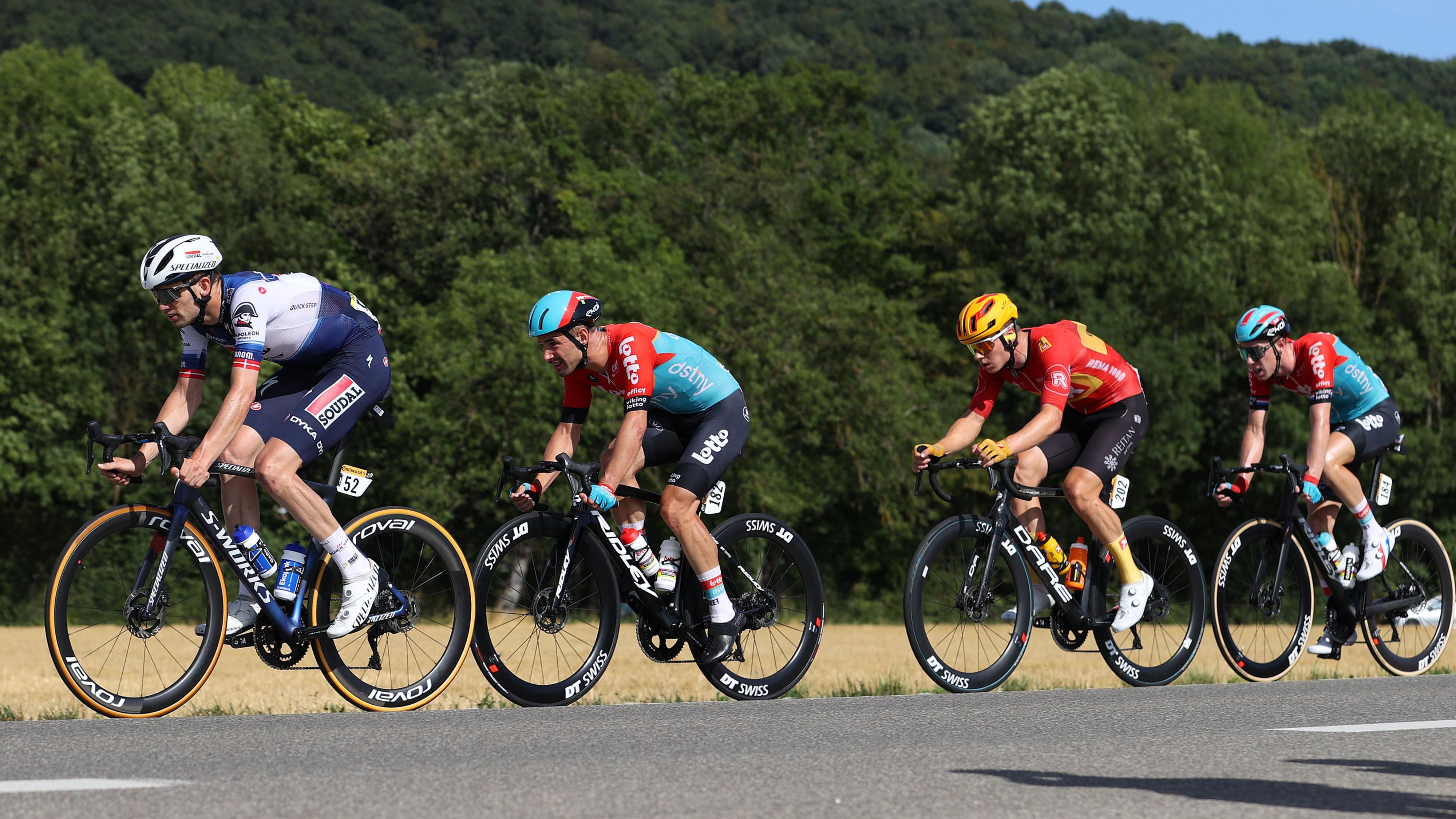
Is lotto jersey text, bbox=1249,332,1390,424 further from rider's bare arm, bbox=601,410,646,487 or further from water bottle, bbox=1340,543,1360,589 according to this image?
rider's bare arm, bbox=601,410,646,487

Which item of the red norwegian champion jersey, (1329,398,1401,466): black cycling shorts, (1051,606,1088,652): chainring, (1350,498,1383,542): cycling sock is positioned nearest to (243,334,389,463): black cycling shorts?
the red norwegian champion jersey

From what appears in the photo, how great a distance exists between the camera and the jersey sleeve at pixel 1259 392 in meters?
10.3

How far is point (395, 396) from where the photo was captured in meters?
39.1

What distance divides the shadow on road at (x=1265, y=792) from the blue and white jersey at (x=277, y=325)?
376cm

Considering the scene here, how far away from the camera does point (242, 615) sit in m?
7.76

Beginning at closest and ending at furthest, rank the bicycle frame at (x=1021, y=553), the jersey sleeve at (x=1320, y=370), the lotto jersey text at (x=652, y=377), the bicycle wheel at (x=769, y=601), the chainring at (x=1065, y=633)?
1. the lotto jersey text at (x=652, y=377)
2. the bicycle wheel at (x=769, y=601)
3. the bicycle frame at (x=1021, y=553)
4. the chainring at (x=1065, y=633)
5. the jersey sleeve at (x=1320, y=370)

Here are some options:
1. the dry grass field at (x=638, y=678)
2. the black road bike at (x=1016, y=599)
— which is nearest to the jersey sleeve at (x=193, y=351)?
the dry grass field at (x=638, y=678)

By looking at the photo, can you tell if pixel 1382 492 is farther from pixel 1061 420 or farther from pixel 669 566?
pixel 669 566

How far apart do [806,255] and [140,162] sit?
57.0ft

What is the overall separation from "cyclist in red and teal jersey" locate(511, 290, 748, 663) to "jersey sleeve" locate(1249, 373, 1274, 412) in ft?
11.1

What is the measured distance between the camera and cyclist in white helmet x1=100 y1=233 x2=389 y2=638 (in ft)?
24.6

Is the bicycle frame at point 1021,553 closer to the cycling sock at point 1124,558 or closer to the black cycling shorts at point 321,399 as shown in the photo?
the cycling sock at point 1124,558

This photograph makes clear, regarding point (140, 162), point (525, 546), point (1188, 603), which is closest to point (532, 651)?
point (525, 546)

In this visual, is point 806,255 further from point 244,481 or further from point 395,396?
point 244,481
